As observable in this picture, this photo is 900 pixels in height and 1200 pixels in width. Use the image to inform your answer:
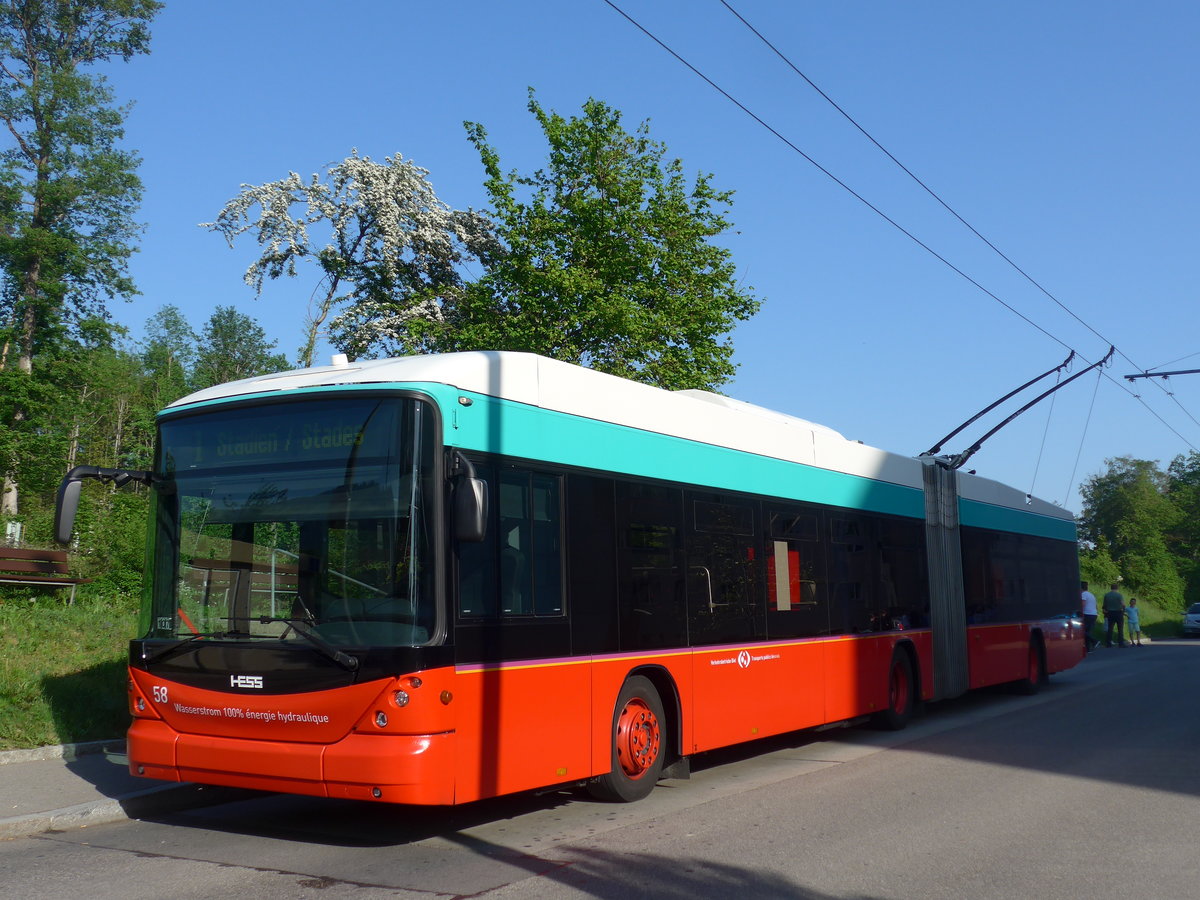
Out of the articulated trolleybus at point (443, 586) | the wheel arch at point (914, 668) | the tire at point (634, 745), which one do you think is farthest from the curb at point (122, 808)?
the wheel arch at point (914, 668)

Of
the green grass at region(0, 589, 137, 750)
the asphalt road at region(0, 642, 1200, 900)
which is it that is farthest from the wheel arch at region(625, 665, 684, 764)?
the green grass at region(0, 589, 137, 750)

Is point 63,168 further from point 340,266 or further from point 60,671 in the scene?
point 60,671

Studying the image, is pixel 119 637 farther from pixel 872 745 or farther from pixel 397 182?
pixel 397 182

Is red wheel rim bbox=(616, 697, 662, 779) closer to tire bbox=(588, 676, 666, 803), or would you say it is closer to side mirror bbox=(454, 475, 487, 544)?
tire bbox=(588, 676, 666, 803)

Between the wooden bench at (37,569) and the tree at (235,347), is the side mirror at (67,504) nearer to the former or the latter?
the wooden bench at (37,569)

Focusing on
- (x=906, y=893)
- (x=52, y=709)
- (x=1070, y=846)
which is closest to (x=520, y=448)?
(x=906, y=893)

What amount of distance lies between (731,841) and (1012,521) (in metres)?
12.2

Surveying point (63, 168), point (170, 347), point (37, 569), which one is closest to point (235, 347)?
point (170, 347)

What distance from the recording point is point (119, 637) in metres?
14.2

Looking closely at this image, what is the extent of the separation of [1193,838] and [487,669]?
452cm

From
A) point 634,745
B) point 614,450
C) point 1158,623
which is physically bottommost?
point 634,745

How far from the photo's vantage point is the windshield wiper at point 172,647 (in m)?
7.59

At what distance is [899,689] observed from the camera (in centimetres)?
1391

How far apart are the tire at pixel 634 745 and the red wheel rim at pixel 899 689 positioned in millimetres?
5479
